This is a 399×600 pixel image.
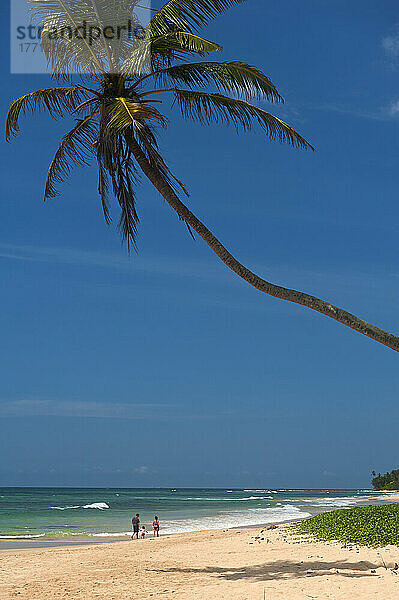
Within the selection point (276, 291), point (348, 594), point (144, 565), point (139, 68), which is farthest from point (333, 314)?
point (144, 565)

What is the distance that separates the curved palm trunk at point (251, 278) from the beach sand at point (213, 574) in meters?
4.20

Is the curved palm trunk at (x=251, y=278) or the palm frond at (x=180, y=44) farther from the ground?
the palm frond at (x=180, y=44)

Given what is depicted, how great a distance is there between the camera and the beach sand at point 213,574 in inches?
381

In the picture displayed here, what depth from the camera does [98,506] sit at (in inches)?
2436

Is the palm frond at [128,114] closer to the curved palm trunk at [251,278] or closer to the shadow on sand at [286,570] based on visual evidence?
the curved palm trunk at [251,278]

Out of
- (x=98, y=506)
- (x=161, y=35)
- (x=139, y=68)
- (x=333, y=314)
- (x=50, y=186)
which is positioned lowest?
(x=98, y=506)

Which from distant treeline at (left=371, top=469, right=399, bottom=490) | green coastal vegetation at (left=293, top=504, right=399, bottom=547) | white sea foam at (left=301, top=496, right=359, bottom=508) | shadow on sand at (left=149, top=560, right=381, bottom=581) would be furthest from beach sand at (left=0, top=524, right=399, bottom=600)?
distant treeline at (left=371, top=469, right=399, bottom=490)

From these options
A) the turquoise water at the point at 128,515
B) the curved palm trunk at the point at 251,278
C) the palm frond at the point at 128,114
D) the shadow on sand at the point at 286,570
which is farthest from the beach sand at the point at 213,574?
the turquoise water at the point at 128,515

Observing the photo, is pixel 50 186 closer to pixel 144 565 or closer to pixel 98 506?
pixel 144 565

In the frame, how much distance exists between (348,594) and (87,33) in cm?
1000

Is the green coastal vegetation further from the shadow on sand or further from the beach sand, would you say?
the shadow on sand

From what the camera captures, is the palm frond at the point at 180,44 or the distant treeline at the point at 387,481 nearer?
the palm frond at the point at 180,44

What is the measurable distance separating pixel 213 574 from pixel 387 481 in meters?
101

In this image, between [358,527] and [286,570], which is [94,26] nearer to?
[286,570]
